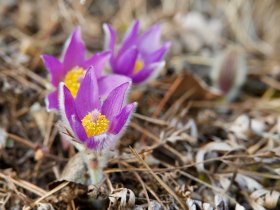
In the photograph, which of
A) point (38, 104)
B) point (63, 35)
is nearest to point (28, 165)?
point (38, 104)

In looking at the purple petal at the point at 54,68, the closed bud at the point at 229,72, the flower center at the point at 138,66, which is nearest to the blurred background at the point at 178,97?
the closed bud at the point at 229,72

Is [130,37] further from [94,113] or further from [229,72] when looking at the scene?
[229,72]

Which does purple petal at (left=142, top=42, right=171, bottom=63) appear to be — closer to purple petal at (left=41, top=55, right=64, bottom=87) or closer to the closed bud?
purple petal at (left=41, top=55, right=64, bottom=87)

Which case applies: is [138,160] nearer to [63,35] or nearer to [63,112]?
[63,112]

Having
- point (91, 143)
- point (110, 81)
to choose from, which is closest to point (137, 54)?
point (110, 81)

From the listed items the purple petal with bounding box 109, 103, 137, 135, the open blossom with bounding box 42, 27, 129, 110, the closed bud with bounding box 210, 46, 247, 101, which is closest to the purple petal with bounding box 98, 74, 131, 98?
the open blossom with bounding box 42, 27, 129, 110

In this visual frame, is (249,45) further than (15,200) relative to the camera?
Yes
